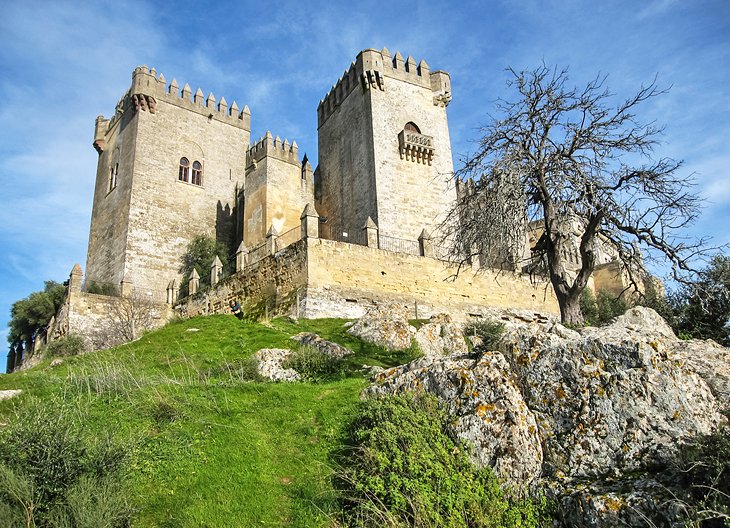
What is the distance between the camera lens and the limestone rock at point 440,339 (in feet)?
50.9

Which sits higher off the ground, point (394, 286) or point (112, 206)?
point (112, 206)

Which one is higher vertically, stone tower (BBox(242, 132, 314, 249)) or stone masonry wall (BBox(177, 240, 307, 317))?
stone tower (BBox(242, 132, 314, 249))

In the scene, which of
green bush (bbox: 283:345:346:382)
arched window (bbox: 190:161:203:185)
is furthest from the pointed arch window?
green bush (bbox: 283:345:346:382)

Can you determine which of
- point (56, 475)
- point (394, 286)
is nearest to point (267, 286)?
point (394, 286)

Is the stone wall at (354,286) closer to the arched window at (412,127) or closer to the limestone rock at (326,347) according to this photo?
the limestone rock at (326,347)

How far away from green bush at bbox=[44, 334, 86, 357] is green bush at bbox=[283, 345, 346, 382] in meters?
13.9

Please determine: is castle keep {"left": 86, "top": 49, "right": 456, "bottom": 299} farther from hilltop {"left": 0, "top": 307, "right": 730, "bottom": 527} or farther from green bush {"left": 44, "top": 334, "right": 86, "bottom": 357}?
hilltop {"left": 0, "top": 307, "right": 730, "bottom": 527}

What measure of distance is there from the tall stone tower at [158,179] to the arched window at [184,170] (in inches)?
2.4

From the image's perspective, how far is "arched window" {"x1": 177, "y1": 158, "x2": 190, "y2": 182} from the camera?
36125 mm

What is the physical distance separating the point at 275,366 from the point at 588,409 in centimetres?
718

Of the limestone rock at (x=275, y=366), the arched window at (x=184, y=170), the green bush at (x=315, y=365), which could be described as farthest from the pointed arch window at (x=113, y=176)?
the green bush at (x=315, y=365)

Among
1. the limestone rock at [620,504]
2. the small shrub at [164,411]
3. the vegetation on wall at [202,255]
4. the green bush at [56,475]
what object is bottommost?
the limestone rock at [620,504]

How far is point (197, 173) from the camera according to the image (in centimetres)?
3697

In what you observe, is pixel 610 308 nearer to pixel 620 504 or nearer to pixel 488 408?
pixel 488 408
